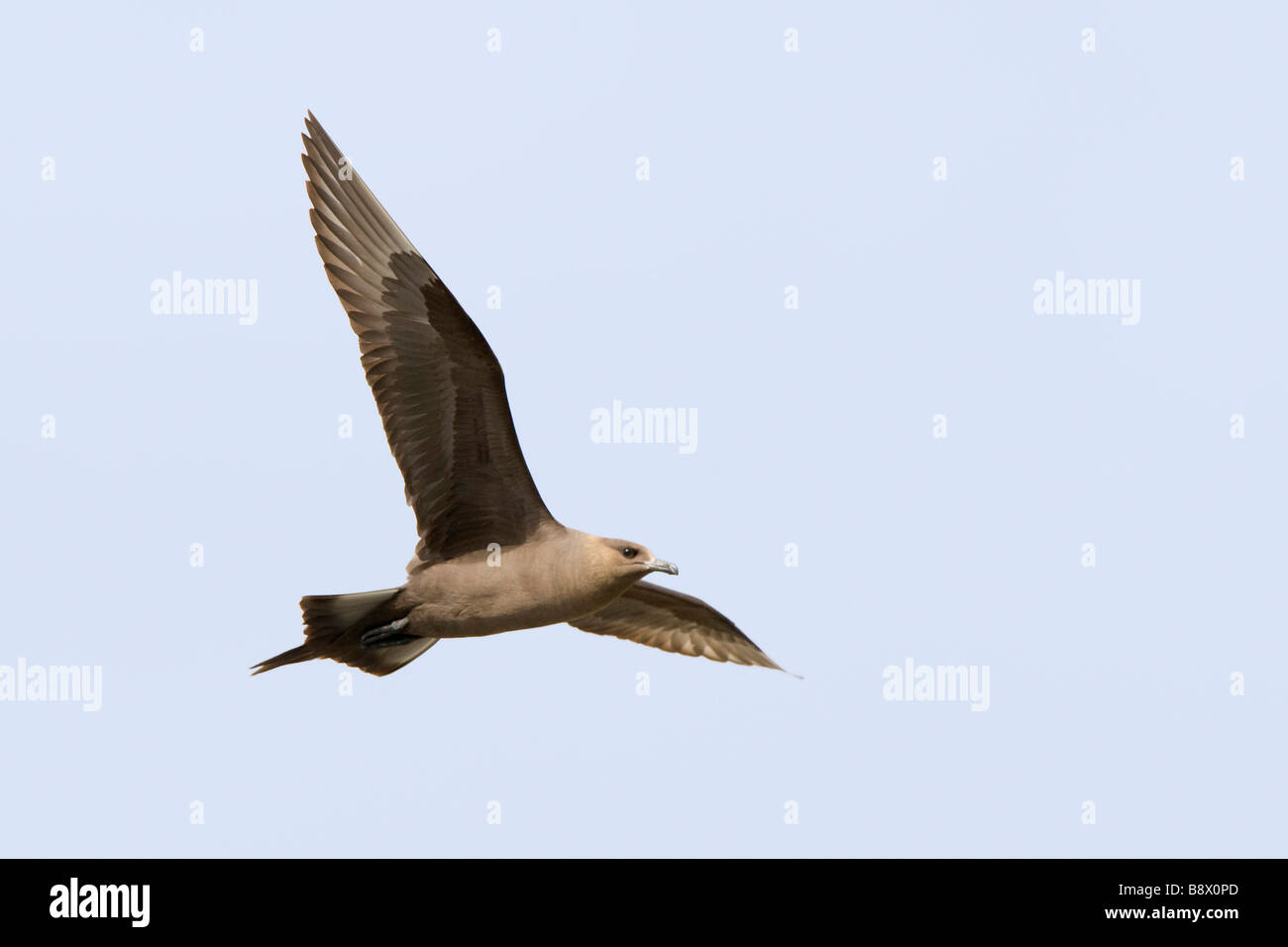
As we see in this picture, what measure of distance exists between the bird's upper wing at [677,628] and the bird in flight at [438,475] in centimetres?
235

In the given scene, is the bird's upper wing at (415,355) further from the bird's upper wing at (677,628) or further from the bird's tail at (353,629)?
the bird's upper wing at (677,628)

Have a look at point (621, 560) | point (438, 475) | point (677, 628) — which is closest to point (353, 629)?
point (438, 475)

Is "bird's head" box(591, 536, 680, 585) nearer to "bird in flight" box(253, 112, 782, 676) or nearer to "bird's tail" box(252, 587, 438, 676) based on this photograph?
"bird in flight" box(253, 112, 782, 676)

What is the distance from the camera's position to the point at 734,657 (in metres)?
17.0

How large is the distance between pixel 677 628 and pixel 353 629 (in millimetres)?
3657

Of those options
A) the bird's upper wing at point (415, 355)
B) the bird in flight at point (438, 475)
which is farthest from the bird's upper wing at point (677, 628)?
the bird's upper wing at point (415, 355)

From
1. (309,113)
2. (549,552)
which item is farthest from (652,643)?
(309,113)

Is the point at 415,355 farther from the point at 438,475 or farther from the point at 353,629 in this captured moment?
the point at 353,629

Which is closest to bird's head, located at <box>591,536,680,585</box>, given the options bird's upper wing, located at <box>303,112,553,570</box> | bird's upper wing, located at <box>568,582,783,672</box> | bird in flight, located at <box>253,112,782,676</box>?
bird in flight, located at <box>253,112,782,676</box>

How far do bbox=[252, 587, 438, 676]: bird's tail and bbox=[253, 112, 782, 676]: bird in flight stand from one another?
1 cm

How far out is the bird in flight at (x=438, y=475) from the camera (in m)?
13.9

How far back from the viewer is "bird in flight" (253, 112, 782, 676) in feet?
45.7

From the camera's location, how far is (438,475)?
1427cm

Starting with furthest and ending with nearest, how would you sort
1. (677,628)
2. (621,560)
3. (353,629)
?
(677,628) → (353,629) → (621,560)
